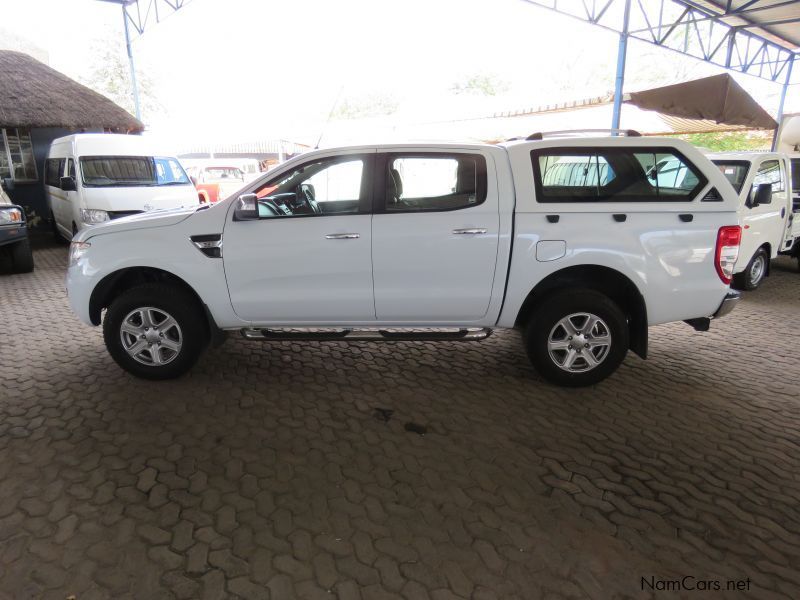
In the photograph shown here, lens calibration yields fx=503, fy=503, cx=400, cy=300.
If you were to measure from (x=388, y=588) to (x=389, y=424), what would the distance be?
1.40 metres

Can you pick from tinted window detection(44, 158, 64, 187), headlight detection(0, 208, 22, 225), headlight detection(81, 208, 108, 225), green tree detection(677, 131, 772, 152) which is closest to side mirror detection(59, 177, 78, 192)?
headlight detection(81, 208, 108, 225)

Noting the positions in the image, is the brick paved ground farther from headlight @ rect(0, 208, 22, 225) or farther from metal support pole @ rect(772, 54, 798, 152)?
metal support pole @ rect(772, 54, 798, 152)

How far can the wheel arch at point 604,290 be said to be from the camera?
3867 millimetres

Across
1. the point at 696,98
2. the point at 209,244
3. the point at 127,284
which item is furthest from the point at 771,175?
the point at 127,284

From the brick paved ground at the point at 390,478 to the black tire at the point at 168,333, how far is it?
0.18m

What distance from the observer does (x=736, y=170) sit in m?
6.91

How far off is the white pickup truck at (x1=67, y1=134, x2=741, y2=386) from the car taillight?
0.04ft

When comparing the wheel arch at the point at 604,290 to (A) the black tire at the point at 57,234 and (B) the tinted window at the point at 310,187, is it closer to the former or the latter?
(B) the tinted window at the point at 310,187

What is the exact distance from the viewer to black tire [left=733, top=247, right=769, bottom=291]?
7438mm

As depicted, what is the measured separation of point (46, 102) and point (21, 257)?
5967 millimetres

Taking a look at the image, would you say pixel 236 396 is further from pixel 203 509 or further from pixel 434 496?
pixel 434 496

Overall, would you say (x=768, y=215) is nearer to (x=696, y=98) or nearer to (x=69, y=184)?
(x=696, y=98)

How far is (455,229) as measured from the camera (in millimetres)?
3736

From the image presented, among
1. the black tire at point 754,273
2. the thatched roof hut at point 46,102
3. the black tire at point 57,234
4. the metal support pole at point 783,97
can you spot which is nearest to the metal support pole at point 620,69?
the black tire at point 754,273
